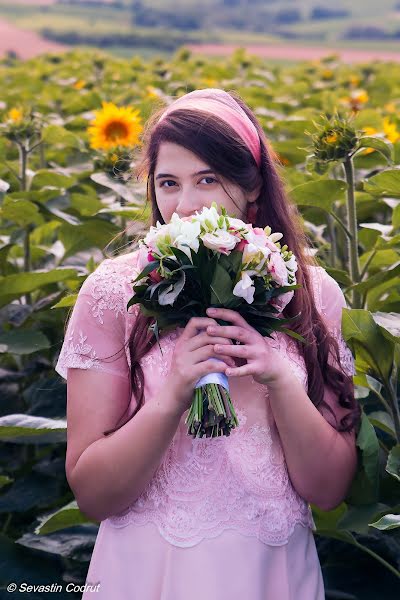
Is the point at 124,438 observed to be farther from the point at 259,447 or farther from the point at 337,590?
the point at 337,590

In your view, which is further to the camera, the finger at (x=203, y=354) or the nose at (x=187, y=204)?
the nose at (x=187, y=204)

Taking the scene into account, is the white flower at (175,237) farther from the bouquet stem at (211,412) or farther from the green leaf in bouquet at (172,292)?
the bouquet stem at (211,412)

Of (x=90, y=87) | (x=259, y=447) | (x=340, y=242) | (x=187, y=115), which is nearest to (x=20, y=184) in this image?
(x=340, y=242)

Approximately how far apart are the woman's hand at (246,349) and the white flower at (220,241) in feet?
0.32

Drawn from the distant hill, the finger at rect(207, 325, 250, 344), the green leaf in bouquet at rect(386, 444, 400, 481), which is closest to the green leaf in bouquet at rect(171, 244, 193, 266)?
the finger at rect(207, 325, 250, 344)

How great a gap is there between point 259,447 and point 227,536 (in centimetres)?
16

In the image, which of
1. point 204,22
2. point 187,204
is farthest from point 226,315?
point 204,22

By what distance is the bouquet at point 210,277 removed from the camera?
5.73 ft

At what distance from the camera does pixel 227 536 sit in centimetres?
188

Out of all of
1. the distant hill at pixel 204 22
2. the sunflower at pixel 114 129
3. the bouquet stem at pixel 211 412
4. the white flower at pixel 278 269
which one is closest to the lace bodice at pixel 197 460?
the bouquet stem at pixel 211 412

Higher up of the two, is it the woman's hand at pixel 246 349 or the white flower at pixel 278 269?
the white flower at pixel 278 269

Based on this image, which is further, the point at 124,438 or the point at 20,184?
the point at 20,184

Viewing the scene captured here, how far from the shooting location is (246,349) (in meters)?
1.77

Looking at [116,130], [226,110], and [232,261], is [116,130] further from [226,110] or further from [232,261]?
[232,261]
